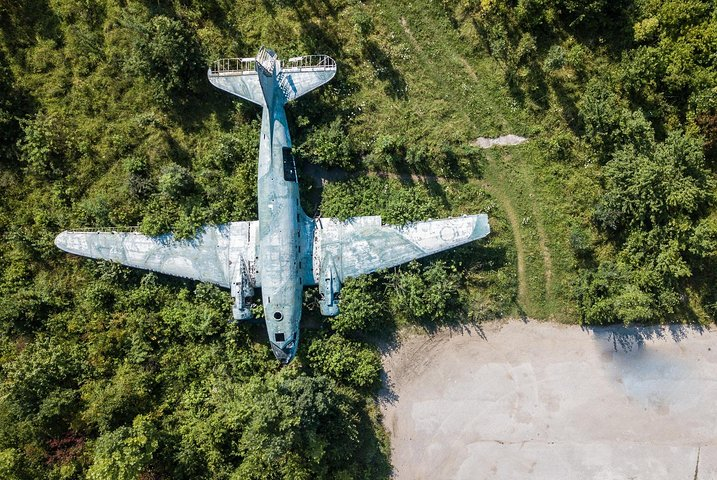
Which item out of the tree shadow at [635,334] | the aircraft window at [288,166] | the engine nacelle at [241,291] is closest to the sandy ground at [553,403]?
the tree shadow at [635,334]

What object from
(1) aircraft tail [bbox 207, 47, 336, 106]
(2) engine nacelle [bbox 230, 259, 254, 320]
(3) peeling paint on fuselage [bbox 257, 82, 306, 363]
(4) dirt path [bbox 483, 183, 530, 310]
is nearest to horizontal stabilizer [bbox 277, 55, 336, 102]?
(1) aircraft tail [bbox 207, 47, 336, 106]

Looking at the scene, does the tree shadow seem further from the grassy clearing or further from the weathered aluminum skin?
the weathered aluminum skin

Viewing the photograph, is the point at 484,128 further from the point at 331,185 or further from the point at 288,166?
the point at 288,166

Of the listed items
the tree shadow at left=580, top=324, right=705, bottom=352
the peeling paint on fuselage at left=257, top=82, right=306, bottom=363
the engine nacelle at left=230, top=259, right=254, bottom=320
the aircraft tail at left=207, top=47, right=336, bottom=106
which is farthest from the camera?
the tree shadow at left=580, top=324, right=705, bottom=352

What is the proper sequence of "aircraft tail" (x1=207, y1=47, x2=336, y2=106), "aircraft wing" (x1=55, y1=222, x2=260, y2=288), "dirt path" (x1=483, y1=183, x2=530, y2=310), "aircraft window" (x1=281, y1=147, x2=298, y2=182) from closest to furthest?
"aircraft window" (x1=281, y1=147, x2=298, y2=182) < "aircraft tail" (x1=207, y1=47, x2=336, y2=106) < "aircraft wing" (x1=55, y1=222, x2=260, y2=288) < "dirt path" (x1=483, y1=183, x2=530, y2=310)

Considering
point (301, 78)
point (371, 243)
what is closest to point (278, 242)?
point (371, 243)

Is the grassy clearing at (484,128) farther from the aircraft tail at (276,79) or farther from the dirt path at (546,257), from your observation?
the aircraft tail at (276,79)

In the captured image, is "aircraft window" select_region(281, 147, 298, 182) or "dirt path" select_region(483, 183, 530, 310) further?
"dirt path" select_region(483, 183, 530, 310)

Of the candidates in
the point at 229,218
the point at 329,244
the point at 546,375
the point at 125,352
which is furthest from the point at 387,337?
the point at 125,352
